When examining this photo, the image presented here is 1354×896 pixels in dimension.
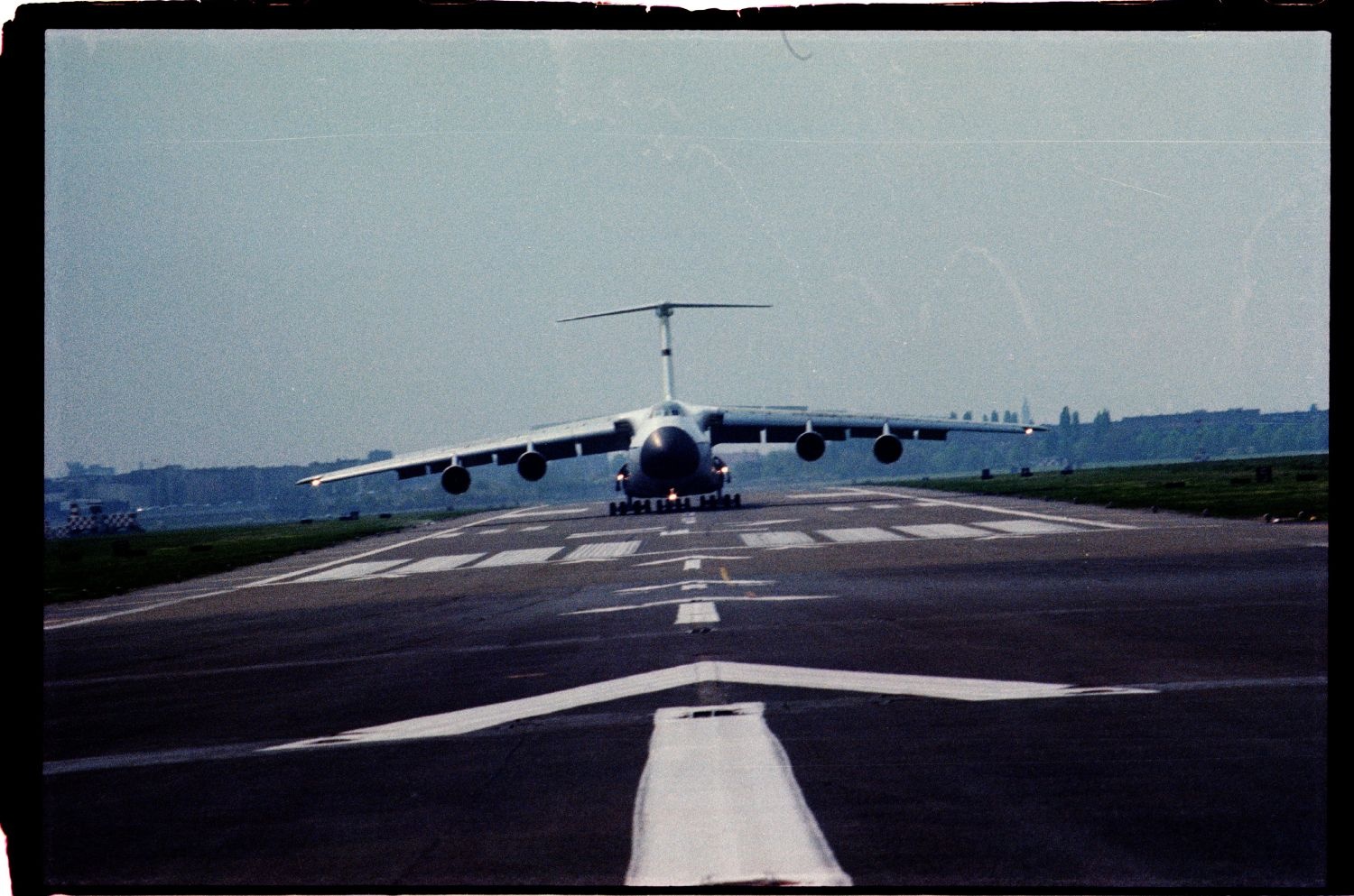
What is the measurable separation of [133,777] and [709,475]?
34.2 meters

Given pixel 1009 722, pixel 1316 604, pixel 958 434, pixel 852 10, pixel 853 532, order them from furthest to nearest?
1. pixel 958 434
2. pixel 853 532
3. pixel 1316 604
4. pixel 1009 722
5. pixel 852 10

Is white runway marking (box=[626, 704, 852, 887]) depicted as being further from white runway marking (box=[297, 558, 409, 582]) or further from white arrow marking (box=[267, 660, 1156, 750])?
white runway marking (box=[297, 558, 409, 582])

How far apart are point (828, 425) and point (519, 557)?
693 inches

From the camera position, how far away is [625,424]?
42375 millimetres

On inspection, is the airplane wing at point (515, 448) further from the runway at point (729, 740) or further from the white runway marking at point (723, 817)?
the white runway marking at point (723, 817)

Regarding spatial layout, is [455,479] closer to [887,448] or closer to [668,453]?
[668,453]

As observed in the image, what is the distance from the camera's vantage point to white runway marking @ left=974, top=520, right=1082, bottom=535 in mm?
26141

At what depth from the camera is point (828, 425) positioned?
141 feet

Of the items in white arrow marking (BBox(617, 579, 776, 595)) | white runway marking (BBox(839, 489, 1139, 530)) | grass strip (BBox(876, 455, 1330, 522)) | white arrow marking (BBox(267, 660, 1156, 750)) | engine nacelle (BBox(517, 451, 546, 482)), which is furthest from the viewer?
engine nacelle (BBox(517, 451, 546, 482))

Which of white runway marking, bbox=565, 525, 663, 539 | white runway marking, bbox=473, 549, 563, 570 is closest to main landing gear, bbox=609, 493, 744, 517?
white runway marking, bbox=565, 525, 663, 539

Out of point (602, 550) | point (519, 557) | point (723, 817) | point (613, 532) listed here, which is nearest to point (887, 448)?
point (613, 532)

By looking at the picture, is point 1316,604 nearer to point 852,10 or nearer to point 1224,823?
point 1224,823

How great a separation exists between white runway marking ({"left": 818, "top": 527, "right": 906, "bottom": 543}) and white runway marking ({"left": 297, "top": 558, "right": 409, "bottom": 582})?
9417 millimetres

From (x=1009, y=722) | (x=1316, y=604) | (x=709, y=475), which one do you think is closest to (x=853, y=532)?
(x=709, y=475)
